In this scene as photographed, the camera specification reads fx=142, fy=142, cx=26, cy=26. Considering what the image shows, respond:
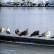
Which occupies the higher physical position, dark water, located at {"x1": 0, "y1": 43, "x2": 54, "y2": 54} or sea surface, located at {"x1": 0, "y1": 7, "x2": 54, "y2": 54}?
sea surface, located at {"x1": 0, "y1": 7, "x2": 54, "y2": 54}

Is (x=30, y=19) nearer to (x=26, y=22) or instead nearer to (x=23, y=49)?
(x=26, y=22)

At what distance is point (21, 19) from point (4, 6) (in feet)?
0.54

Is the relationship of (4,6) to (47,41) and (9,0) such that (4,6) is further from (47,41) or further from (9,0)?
(47,41)

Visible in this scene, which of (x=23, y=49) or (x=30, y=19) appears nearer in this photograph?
(x=23, y=49)

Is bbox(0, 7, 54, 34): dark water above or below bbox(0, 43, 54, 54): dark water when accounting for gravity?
above

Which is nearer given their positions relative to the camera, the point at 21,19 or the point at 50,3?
the point at 50,3

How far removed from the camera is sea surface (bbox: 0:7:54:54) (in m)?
0.49

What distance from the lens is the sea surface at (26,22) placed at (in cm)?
49

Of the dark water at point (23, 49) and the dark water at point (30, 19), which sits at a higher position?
the dark water at point (30, 19)

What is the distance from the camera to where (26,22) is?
0.58 meters

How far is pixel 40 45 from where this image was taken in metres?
0.46

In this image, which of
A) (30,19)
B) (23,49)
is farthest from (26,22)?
(23,49)

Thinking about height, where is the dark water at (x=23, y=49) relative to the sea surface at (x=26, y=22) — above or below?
below

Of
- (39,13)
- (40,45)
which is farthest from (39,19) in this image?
(40,45)
